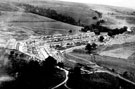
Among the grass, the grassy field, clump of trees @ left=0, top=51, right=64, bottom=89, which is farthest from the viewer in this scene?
the grass

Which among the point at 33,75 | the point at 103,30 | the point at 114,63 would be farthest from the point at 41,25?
the point at 33,75

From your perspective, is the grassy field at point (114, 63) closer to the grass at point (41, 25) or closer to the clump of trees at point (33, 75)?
the clump of trees at point (33, 75)

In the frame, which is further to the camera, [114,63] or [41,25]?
[41,25]

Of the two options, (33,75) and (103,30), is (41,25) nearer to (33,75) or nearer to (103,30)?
(103,30)

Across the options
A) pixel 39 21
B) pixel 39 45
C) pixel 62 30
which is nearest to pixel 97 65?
pixel 39 45

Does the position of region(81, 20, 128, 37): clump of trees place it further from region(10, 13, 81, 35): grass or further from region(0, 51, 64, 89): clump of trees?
region(0, 51, 64, 89): clump of trees

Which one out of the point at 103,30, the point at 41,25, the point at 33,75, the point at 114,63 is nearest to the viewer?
the point at 33,75

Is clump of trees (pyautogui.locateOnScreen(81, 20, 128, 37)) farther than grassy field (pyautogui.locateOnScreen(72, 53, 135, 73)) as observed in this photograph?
Yes

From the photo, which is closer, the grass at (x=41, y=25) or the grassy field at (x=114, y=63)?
the grassy field at (x=114, y=63)

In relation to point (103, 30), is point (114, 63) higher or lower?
lower

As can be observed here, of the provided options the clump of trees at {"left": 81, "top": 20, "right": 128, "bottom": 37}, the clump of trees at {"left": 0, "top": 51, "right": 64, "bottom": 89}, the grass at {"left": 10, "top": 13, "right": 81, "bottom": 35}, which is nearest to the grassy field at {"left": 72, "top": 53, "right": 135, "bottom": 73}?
the clump of trees at {"left": 0, "top": 51, "right": 64, "bottom": 89}

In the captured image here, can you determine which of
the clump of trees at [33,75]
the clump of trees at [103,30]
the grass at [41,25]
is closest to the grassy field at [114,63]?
the clump of trees at [33,75]
